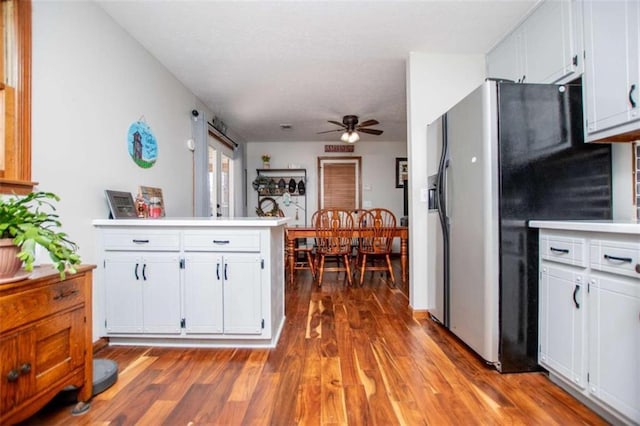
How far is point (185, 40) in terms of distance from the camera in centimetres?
250

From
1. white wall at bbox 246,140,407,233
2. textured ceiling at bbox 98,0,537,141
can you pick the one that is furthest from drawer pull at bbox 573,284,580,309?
white wall at bbox 246,140,407,233

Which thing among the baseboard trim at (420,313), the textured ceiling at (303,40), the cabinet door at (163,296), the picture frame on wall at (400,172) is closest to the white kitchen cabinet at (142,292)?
the cabinet door at (163,296)

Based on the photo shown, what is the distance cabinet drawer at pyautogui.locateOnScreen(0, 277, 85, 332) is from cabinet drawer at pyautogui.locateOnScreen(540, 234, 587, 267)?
2.40 m

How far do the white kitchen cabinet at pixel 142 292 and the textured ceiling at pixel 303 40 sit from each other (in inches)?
69.9

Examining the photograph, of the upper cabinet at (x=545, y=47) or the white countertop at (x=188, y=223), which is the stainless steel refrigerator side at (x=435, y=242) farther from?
the white countertop at (x=188, y=223)

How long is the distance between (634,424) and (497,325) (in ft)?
2.01

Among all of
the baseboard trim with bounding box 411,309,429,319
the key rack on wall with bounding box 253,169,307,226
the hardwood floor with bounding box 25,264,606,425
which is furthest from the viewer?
the key rack on wall with bounding box 253,169,307,226

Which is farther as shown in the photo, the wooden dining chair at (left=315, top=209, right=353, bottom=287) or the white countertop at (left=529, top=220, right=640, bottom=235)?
the wooden dining chair at (left=315, top=209, right=353, bottom=287)

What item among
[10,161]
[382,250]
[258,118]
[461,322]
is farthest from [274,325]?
[258,118]

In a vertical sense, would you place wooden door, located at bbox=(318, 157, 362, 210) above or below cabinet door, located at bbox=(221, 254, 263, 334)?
above

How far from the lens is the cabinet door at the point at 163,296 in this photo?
2.02 meters

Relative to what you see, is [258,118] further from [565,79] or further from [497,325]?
[497,325]

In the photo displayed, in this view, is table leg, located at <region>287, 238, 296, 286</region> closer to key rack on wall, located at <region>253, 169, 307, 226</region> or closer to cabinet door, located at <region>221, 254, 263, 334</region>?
cabinet door, located at <region>221, 254, 263, 334</region>

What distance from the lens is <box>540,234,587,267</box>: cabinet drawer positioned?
1.43m
